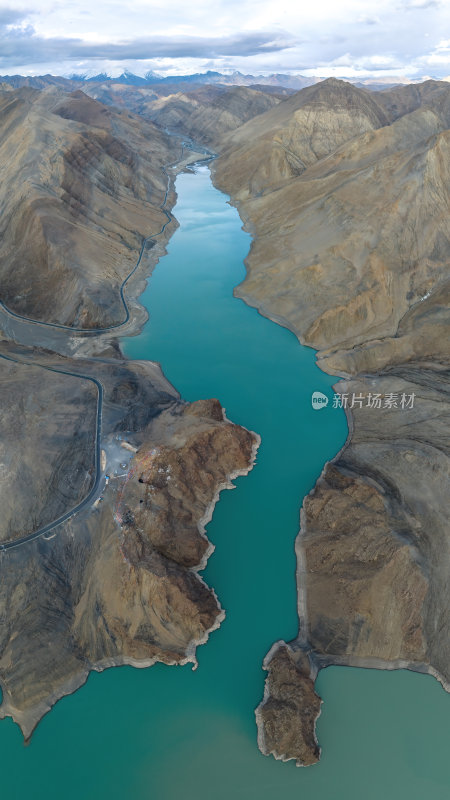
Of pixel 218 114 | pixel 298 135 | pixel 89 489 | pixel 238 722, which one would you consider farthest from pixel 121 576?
pixel 218 114

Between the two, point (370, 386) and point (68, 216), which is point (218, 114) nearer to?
point (68, 216)

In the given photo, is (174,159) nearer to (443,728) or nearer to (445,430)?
(445,430)

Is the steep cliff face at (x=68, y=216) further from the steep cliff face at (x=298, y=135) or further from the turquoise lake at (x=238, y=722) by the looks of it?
the turquoise lake at (x=238, y=722)

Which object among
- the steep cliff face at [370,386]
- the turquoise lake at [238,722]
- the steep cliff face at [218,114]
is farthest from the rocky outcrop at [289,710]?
the steep cliff face at [218,114]

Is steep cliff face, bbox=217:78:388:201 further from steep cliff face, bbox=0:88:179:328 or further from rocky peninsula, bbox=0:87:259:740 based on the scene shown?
rocky peninsula, bbox=0:87:259:740

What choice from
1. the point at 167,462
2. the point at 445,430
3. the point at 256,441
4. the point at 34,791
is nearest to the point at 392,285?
the point at 445,430

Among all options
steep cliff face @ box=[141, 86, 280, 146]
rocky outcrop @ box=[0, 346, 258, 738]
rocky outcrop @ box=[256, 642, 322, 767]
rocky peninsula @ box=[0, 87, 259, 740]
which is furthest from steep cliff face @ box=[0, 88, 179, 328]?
steep cliff face @ box=[141, 86, 280, 146]
